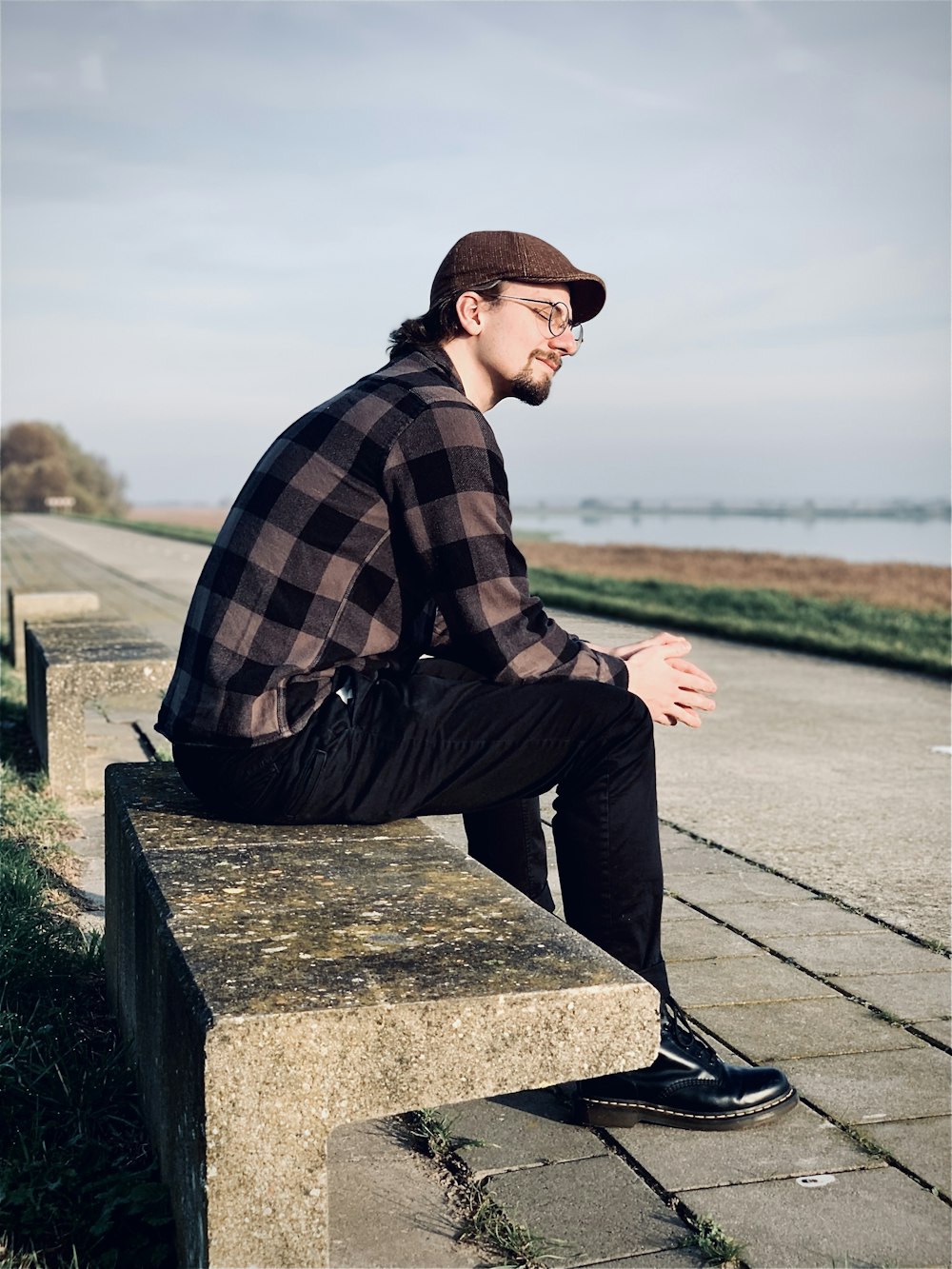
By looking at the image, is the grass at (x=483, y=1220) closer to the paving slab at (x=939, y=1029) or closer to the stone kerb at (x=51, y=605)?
the paving slab at (x=939, y=1029)

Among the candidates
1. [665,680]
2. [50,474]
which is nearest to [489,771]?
[665,680]

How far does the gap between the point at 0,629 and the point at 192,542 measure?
19977 mm

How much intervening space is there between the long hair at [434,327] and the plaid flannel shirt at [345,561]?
1.02ft

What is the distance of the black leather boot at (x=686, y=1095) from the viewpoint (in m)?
2.67

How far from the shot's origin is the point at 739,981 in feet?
11.2

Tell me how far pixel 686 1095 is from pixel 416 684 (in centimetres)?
100

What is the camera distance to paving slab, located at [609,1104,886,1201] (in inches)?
97.8

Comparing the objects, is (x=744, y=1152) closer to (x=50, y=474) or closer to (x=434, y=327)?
(x=434, y=327)

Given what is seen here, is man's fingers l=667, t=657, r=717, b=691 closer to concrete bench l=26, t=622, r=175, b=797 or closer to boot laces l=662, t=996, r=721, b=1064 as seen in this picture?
boot laces l=662, t=996, r=721, b=1064

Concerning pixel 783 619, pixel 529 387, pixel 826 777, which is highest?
pixel 529 387

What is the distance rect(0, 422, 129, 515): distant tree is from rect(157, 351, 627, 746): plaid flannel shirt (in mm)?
84417

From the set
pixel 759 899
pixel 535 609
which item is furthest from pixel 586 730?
pixel 759 899

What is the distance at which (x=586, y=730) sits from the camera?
273 cm

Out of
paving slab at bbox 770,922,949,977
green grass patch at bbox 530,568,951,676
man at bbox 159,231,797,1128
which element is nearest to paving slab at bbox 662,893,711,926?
paving slab at bbox 770,922,949,977
